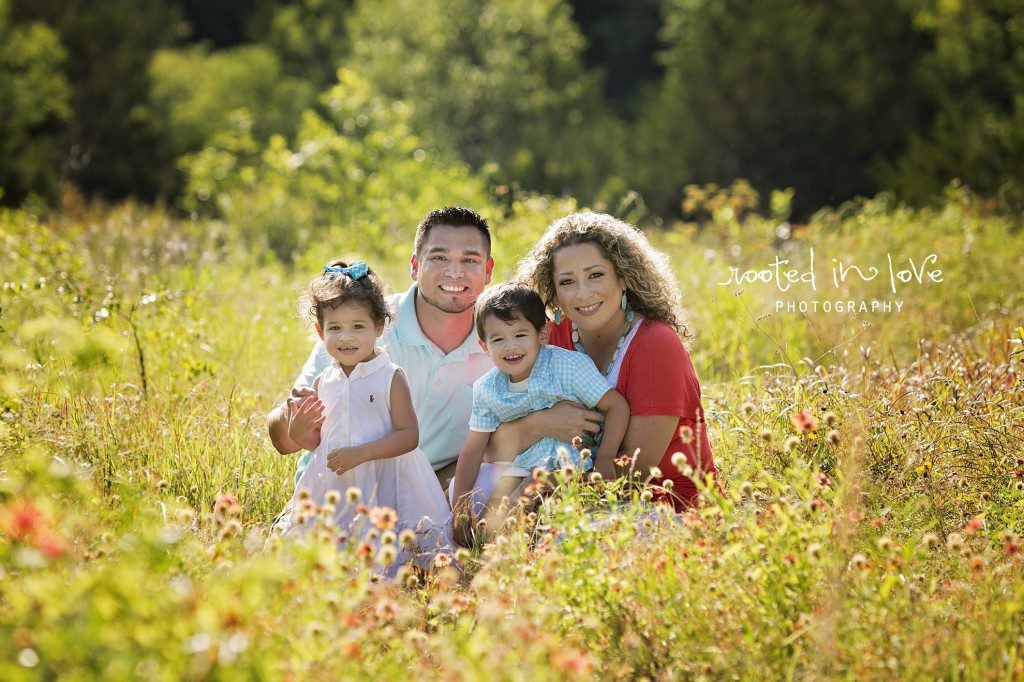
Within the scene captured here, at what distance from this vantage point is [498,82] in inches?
698

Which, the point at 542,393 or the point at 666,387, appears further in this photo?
the point at 542,393

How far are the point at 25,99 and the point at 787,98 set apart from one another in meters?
13.5

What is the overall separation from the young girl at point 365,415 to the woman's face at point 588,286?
0.75m

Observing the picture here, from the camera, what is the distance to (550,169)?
18500 millimetres

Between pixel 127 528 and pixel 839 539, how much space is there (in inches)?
70.2

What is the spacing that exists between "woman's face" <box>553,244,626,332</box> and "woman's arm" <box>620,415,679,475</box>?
0.48m

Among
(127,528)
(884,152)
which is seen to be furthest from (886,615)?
(884,152)

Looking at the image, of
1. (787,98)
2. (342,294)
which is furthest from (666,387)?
(787,98)

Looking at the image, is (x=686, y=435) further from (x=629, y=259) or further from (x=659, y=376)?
(x=629, y=259)

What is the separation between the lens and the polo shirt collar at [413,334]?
13.9 feet

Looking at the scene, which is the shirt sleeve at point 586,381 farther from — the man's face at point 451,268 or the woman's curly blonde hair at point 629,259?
the man's face at point 451,268

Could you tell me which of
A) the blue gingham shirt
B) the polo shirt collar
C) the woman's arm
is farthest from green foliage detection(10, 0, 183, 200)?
the woman's arm

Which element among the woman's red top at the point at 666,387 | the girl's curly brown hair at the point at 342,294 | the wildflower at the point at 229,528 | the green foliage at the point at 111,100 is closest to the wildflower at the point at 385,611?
the wildflower at the point at 229,528

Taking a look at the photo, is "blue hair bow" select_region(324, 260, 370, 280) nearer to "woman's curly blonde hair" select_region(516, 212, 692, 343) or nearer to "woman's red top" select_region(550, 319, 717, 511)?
"woman's curly blonde hair" select_region(516, 212, 692, 343)
